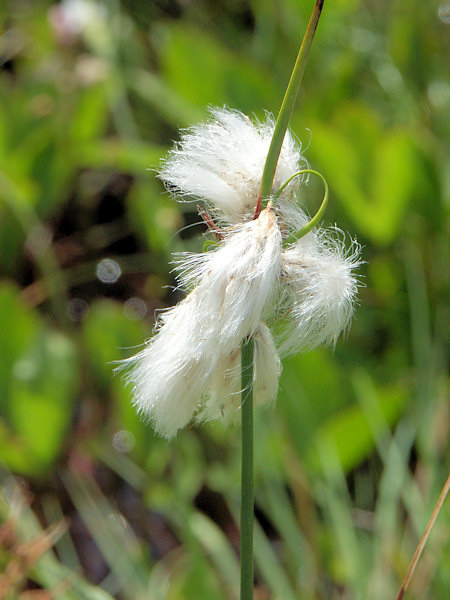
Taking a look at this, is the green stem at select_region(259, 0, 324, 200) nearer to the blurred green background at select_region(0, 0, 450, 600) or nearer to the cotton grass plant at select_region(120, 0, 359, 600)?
the cotton grass plant at select_region(120, 0, 359, 600)

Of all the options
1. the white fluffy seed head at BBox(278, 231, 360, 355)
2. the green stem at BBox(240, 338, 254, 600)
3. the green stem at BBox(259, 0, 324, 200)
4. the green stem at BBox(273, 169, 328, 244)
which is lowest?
the green stem at BBox(240, 338, 254, 600)

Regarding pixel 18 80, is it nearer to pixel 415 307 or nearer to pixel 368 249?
pixel 368 249

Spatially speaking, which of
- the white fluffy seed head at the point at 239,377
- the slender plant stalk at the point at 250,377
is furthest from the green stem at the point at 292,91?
the white fluffy seed head at the point at 239,377

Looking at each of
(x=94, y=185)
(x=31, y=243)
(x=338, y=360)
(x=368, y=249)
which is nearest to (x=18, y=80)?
(x=94, y=185)

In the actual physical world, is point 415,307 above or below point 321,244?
below

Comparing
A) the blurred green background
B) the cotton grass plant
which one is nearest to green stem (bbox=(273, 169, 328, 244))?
the cotton grass plant

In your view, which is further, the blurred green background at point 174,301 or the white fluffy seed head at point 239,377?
the blurred green background at point 174,301

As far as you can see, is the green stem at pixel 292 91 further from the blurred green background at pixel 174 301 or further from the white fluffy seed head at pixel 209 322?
the blurred green background at pixel 174 301
